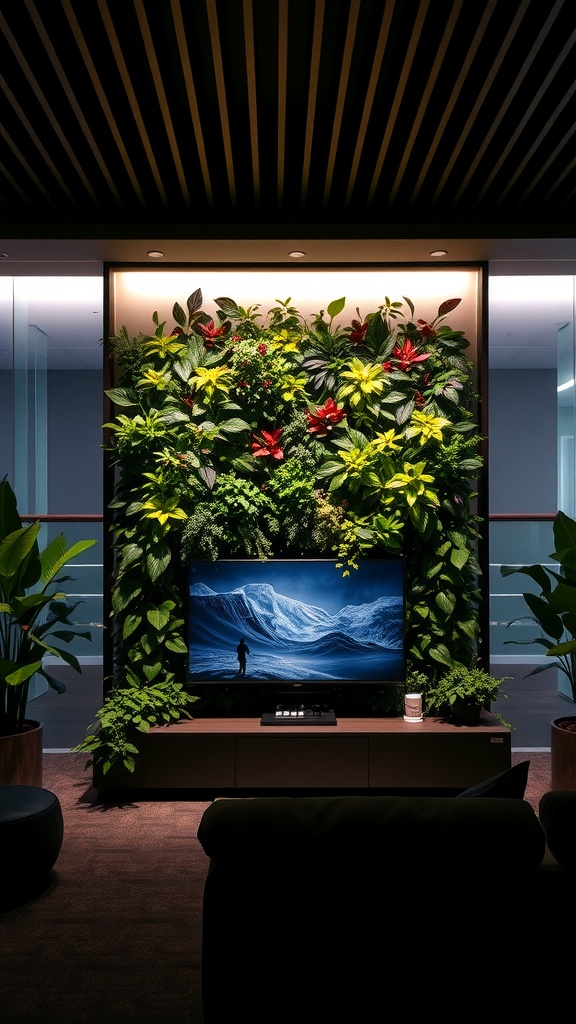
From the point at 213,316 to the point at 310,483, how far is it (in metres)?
1.07

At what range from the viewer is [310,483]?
3643 mm

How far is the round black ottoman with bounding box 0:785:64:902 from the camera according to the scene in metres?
2.51

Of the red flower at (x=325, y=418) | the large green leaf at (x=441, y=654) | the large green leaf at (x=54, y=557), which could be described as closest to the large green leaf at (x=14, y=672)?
the large green leaf at (x=54, y=557)

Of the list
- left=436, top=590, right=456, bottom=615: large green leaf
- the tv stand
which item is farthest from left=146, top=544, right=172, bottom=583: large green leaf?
left=436, top=590, right=456, bottom=615: large green leaf

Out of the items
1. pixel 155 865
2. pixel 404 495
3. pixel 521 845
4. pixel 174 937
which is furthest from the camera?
pixel 404 495

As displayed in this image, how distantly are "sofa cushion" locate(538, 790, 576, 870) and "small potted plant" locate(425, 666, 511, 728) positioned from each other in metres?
2.07

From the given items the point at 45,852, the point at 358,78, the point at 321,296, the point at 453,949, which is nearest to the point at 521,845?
the point at 453,949

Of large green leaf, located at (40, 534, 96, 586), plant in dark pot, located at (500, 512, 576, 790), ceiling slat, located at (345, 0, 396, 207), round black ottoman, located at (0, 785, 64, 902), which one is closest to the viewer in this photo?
ceiling slat, located at (345, 0, 396, 207)

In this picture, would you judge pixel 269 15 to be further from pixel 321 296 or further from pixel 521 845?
pixel 521 845

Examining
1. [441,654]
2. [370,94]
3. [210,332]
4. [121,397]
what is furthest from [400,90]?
[441,654]

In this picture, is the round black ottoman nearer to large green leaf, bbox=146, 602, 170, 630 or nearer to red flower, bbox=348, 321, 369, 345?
large green leaf, bbox=146, 602, 170, 630

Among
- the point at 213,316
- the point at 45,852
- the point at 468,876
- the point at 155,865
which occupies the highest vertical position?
the point at 213,316

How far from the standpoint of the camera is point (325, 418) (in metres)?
3.69

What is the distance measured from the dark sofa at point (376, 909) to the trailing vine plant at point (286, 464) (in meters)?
2.20
